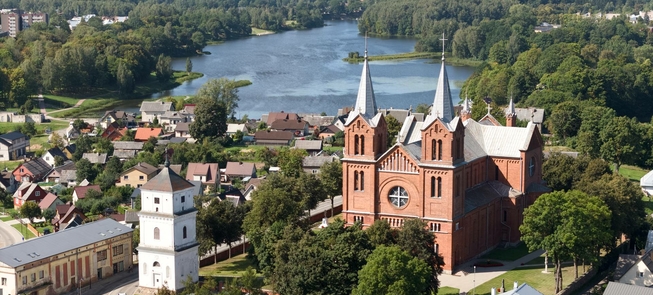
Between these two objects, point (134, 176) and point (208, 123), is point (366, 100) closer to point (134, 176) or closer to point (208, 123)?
point (134, 176)

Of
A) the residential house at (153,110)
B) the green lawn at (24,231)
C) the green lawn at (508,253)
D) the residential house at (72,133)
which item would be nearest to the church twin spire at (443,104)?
the green lawn at (508,253)

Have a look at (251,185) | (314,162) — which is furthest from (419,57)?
(251,185)

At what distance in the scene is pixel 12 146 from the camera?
8094cm

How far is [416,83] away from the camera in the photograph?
12056 cm

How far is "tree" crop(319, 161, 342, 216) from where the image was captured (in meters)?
58.6

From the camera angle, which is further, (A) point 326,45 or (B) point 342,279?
(A) point 326,45

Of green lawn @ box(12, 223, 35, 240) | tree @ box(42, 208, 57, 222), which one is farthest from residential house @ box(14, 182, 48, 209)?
green lawn @ box(12, 223, 35, 240)

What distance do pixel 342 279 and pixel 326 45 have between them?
122104 mm

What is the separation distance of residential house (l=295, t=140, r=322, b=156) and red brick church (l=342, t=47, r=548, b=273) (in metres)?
25.7

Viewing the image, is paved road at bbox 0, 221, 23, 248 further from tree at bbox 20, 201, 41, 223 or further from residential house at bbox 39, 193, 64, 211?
residential house at bbox 39, 193, 64, 211

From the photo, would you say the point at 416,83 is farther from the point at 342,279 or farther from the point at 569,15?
the point at 342,279

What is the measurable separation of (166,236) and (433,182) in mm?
11523

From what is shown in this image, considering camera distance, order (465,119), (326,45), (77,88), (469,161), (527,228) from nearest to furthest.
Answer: (527,228), (469,161), (465,119), (77,88), (326,45)

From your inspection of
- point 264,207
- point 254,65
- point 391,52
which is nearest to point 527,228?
point 264,207
